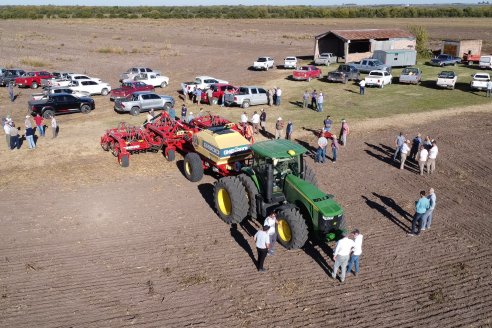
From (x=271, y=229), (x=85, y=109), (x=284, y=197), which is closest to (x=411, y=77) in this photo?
(x=85, y=109)

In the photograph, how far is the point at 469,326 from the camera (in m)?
8.59

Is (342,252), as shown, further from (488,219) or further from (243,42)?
(243,42)

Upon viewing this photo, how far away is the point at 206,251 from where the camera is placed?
36.5 ft

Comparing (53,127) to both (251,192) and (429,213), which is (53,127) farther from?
(429,213)

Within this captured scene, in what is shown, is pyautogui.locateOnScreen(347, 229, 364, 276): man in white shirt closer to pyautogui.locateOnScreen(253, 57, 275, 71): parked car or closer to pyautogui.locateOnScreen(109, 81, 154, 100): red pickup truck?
pyautogui.locateOnScreen(109, 81, 154, 100): red pickup truck

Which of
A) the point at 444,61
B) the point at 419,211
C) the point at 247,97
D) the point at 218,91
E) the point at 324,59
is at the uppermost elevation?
the point at 324,59

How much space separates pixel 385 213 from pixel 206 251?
5928 mm

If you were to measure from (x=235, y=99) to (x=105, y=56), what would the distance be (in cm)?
2836

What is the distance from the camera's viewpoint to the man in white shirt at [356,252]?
9609 millimetres

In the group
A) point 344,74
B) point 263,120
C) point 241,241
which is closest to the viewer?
point 241,241

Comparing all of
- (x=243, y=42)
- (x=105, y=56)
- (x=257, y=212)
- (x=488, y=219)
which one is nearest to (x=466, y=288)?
(x=488, y=219)

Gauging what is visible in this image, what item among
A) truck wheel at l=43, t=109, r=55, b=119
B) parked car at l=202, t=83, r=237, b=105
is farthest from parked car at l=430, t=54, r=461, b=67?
truck wheel at l=43, t=109, r=55, b=119

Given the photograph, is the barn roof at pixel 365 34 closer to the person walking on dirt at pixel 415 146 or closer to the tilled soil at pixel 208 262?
the person walking on dirt at pixel 415 146

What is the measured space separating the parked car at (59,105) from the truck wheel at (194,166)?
11586 millimetres
